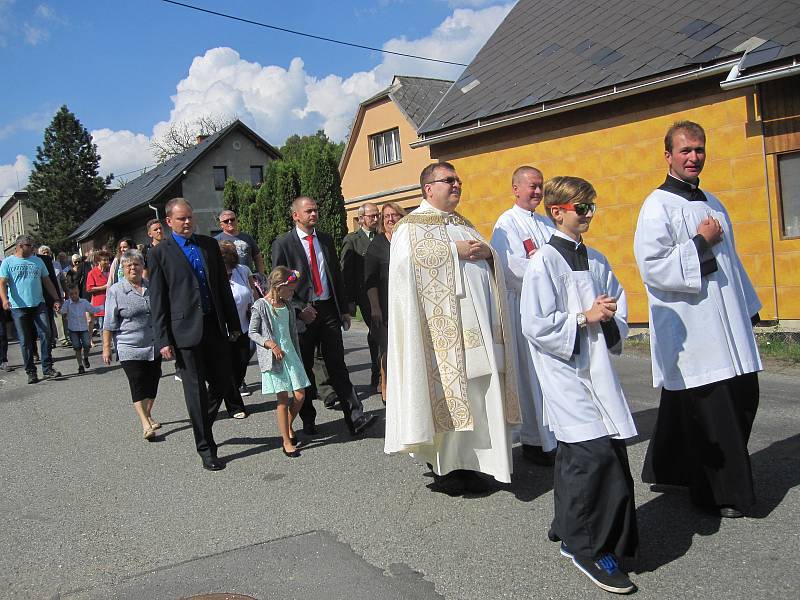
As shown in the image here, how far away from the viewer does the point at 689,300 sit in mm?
4391

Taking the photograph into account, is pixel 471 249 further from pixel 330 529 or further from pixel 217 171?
pixel 217 171

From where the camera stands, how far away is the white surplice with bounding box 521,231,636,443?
11.9ft

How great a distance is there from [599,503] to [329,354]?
375 cm

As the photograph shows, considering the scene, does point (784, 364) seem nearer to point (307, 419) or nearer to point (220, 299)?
point (307, 419)

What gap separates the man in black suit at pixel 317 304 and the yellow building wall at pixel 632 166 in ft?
22.8

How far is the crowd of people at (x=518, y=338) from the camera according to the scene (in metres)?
3.69

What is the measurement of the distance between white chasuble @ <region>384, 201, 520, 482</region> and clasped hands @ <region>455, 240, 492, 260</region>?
0.04 metres

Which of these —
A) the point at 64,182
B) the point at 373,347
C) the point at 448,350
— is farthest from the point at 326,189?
the point at 64,182

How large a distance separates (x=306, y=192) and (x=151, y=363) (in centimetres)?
1947

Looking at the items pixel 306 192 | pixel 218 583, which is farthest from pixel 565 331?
pixel 306 192

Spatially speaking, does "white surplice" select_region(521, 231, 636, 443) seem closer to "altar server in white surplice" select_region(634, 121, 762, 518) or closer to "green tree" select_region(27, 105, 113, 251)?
"altar server in white surplice" select_region(634, 121, 762, 518)

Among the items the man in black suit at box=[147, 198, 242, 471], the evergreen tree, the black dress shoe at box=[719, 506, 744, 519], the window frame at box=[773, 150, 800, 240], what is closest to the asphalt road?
the black dress shoe at box=[719, 506, 744, 519]

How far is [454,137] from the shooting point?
49.6 ft

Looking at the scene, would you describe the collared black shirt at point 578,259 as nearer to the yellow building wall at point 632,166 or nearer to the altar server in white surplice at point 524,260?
the altar server in white surplice at point 524,260
